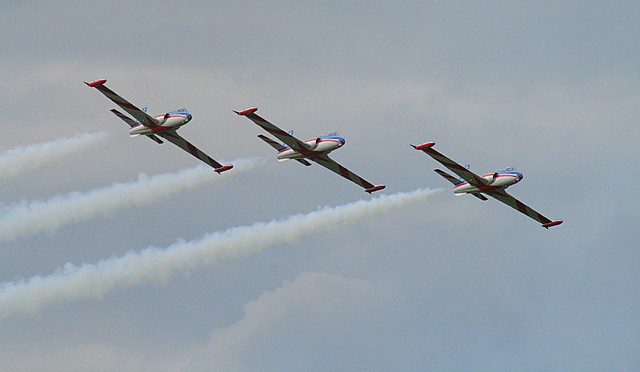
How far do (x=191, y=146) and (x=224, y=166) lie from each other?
371 cm

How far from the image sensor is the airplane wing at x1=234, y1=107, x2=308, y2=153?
526 ft

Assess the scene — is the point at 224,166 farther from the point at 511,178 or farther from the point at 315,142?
the point at 511,178

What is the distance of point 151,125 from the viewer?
162500mm

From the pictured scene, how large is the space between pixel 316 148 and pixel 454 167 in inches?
493

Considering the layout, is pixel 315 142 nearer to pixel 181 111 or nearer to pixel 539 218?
pixel 181 111

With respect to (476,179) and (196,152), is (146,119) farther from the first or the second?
(476,179)

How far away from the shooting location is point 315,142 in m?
163

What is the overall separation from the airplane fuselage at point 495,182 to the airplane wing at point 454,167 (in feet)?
1.50

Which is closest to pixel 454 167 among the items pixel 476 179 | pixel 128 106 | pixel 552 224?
pixel 476 179

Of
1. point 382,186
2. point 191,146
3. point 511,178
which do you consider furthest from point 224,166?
point 511,178

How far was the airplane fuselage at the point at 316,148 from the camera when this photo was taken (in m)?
162

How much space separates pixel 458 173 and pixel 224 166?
2261 centimetres

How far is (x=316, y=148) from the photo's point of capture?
163 meters

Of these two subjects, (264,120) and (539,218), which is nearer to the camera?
(264,120)
